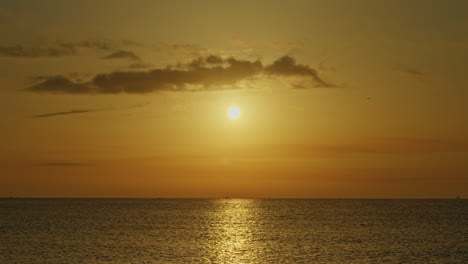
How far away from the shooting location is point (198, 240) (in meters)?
98.7

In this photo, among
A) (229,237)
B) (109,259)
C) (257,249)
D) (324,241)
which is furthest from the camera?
(229,237)

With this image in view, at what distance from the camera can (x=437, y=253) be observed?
82.7 metres

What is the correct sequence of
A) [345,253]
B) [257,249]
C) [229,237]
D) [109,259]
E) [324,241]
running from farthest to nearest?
[229,237] < [324,241] < [257,249] < [345,253] < [109,259]

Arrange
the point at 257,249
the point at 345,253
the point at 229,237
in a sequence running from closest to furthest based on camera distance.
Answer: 1. the point at 345,253
2. the point at 257,249
3. the point at 229,237

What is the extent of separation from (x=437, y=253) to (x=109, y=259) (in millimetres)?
48195

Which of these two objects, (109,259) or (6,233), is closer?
(109,259)

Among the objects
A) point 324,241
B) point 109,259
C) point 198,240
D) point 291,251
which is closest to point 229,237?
point 198,240

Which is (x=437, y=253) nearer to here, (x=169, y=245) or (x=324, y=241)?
(x=324, y=241)

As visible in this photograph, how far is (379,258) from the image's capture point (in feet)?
245

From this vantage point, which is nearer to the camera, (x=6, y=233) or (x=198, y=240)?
(x=198, y=240)

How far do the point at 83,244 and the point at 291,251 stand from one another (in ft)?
112

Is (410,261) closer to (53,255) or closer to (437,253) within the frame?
(437,253)

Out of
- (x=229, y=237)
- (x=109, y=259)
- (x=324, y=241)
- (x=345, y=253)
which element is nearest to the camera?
(x=109, y=259)

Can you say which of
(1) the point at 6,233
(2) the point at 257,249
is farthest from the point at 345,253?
(1) the point at 6,233
